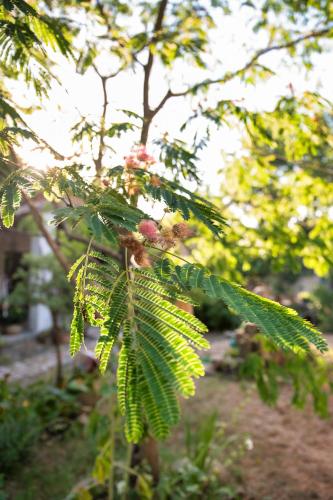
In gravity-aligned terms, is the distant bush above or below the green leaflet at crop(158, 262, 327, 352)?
below

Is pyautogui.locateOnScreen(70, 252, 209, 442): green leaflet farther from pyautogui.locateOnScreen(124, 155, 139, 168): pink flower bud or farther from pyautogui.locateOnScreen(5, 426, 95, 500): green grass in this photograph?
pyautogui.locateOnScreen(5, 426, 95, 500): green grass

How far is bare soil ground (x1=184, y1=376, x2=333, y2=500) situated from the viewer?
4594 mm

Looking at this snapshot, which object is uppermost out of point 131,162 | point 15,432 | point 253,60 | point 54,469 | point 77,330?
point 253,60

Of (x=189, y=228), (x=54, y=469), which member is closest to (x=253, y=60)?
(x=189, y=228)

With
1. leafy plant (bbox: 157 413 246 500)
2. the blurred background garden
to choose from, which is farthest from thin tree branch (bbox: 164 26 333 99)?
leafy plant (bbox: 157 413 246 500)

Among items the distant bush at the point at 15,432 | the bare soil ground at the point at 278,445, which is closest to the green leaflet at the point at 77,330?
the distant bush at the point at 15,432

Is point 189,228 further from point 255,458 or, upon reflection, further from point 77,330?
point 255,458

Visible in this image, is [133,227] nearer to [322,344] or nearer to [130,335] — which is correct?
[130,335]

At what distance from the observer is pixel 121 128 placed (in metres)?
2.29

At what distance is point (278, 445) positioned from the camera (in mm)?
5762

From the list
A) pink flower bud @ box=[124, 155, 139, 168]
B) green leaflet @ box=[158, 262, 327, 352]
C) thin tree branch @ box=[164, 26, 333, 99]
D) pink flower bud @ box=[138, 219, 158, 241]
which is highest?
thin tree branch @ box=[164, 26, 333, 99]

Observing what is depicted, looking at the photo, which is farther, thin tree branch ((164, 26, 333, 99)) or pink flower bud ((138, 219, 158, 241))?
thin tree branch ((164, 26, 333, 99))

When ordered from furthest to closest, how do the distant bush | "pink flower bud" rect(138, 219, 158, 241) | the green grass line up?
the distant bush, the green grass, "pink flower bud" rect(138, 219, 158, 241)

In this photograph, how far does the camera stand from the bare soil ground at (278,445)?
15.1 feet
